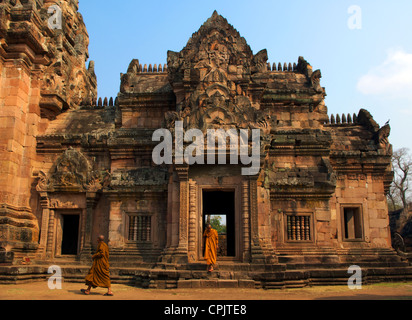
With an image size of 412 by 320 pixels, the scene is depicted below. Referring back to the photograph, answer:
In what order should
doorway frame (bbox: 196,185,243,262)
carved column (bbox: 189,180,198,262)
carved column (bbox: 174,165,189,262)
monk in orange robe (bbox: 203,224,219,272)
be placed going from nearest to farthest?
monk in orange robe (bbox: 203,224,219,272)
carved column (bbox: 174,165,189,262)
carved column (bbox: 189,180,198,262)
doorway frame (bbox: 196,185,243,262)

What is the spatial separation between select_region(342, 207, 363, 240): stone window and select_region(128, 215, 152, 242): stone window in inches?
292

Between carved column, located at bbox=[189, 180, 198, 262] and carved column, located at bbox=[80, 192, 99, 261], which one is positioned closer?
carved column, located at bbox=[189, 180, 198, 262]

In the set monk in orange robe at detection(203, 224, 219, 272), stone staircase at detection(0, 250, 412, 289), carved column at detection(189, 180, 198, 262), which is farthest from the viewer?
carved column at detection(189, 180, 198, 262)

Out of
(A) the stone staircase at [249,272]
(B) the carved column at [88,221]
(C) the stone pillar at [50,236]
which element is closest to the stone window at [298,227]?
(A) the stone staircase at [249,272]

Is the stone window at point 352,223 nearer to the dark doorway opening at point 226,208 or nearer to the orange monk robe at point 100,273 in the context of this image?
the dark doorway opening at point 226,208

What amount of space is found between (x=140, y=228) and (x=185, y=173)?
3183 mm

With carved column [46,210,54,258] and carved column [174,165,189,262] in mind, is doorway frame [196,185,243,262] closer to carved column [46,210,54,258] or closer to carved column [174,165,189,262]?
carved column [174,165,189,262]

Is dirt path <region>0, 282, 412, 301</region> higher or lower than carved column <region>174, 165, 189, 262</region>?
lower

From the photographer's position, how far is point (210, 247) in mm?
11578

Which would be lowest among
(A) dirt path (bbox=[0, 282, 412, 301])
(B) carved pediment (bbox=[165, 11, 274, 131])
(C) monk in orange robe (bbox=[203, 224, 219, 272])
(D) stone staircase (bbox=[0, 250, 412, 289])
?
(A) dirt path (bbox=[0, 282, 412, 301])

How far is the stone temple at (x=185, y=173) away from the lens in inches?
508

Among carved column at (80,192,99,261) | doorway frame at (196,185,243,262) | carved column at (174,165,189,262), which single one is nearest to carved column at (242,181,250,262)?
doorway frame at (196,185,243,262)

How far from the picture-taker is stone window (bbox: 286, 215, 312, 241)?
14523mm

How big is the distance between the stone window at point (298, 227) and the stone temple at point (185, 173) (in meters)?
0.04
